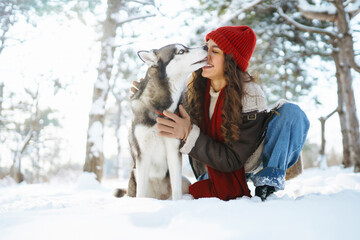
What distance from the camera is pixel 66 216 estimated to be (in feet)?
3.52

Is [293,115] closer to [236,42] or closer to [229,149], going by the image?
[229,149]

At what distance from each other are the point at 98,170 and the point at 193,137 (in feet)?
13.4

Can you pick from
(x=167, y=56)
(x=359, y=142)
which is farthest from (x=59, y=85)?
(x=359, y=142)

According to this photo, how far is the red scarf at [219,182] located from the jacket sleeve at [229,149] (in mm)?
113

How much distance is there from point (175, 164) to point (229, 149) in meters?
0.44

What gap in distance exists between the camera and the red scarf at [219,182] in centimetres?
202

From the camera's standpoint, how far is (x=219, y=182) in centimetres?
205

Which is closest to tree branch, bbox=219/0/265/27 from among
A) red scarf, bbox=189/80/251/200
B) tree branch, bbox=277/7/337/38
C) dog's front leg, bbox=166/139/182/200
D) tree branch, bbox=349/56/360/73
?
tree branch, bbox=277/7/337/38

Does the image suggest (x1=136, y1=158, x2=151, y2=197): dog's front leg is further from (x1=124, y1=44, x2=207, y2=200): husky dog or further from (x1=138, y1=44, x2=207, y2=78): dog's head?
(x1=138, y1=44, x2=207, y2=78): dog's head

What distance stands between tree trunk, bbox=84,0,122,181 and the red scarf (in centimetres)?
377

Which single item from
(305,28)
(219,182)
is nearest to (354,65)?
(305,28)

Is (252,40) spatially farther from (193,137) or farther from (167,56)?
(193,137)

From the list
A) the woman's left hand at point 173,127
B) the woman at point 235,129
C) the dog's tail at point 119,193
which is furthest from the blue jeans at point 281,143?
Result: the dog's tail at point 119,193

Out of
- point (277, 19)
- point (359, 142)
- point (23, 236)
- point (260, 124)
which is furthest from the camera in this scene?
point (277, 19)
